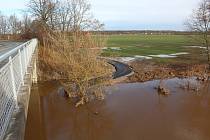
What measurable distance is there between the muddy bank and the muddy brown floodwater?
Answer: 607cm

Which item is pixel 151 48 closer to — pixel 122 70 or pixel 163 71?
pixel 122 70

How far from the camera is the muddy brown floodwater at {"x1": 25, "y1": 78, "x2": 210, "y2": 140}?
1584 cm

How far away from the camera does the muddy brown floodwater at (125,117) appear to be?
15.8 m

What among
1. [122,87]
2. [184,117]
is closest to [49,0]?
[122,87]

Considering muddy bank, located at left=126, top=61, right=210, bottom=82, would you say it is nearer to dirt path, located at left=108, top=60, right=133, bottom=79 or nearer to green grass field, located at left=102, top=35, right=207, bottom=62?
dirt path, located at left=108, top=60, right=133, bottom=79

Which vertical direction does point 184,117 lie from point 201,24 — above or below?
below

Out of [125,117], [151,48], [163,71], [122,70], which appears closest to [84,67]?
[125,117]

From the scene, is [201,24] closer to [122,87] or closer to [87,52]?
[122,87]

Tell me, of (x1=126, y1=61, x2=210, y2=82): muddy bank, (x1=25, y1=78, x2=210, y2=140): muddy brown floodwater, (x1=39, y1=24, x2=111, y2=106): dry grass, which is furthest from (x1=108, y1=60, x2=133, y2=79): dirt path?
(x1=39, y1=24, x2=111, y2=106): dry grass

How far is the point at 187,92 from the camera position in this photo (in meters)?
25.4

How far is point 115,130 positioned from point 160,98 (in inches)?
306

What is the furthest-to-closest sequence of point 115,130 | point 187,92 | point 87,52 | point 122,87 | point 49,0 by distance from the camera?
point 49,0
point 122,87
point 187,92
point 87,52
point 115,130

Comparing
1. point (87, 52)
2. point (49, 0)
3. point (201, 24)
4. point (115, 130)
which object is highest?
point (49, 0)

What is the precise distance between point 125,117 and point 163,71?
669 inches
